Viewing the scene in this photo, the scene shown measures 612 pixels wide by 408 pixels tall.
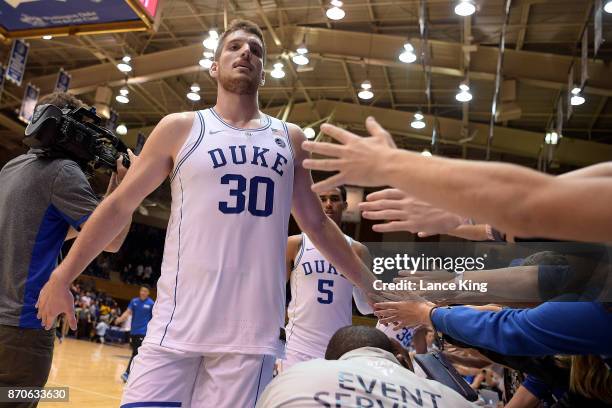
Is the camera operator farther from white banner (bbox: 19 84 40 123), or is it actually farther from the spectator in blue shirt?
white banner (bbox: 19 84 40 123)

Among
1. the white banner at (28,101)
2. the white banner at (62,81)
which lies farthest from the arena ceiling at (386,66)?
the white banner at (28,101)

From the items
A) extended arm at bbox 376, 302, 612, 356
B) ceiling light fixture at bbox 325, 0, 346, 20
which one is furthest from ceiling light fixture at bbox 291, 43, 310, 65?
extended arm at bbox 376, 302, 612, 356

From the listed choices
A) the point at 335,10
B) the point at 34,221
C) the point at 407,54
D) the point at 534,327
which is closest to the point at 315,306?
the point at 34,221

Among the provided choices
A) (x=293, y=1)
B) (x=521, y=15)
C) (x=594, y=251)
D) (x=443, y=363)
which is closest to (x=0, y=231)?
(x=443, y=363)

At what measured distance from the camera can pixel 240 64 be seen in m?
2.86

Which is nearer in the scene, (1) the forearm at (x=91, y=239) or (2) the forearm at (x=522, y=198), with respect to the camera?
(2) the forearm at (x=522, y=198)

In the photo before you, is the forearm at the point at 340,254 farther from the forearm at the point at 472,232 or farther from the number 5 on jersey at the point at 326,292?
the number 5 on jersey at the point at 326,292

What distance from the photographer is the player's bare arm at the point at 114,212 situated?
2.53m

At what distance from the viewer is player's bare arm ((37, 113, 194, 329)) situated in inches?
99.5

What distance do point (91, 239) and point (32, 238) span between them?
535 mm

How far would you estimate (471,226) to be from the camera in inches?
82.7

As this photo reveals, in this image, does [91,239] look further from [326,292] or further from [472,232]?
[326,292]

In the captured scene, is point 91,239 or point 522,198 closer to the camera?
point 522,198

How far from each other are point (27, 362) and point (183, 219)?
1.04 metres
